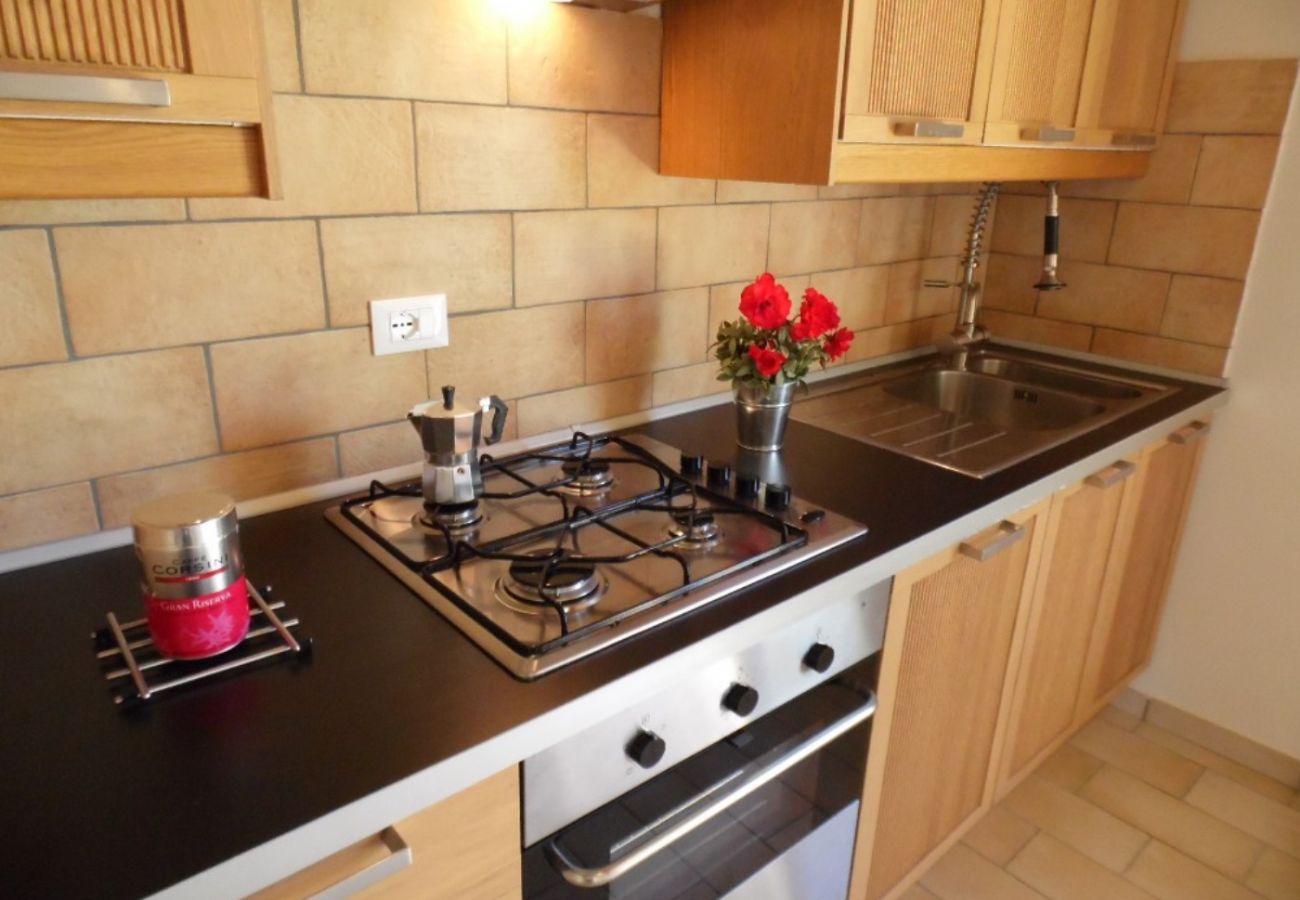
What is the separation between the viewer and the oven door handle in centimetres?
95

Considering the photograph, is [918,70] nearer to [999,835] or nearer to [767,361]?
[767,361]

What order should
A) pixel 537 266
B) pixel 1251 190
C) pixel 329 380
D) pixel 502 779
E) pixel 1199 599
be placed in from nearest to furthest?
pixel 502 779 → pixel 329 380 → pixel 537 266 → pixel 1251 190 → pixel 1199 599

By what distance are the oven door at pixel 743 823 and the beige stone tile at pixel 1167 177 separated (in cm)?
145

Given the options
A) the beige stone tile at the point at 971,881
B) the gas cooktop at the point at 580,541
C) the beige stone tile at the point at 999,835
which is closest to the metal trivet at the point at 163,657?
the gas cooktop at the point at 580,541

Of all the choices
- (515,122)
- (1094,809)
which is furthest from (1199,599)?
(515,122)

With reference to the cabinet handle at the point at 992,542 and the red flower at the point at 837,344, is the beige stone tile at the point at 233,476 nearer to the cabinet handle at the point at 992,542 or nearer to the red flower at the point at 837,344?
the red flower at the point at 837,344

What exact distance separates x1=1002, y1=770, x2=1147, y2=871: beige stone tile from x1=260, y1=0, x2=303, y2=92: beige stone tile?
2046 mm

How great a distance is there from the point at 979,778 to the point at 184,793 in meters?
1.53

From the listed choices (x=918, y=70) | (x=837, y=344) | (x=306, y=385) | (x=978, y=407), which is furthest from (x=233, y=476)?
(x=978, y=407)

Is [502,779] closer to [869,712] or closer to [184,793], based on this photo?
[184,793]

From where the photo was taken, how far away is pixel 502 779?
864 millimetres

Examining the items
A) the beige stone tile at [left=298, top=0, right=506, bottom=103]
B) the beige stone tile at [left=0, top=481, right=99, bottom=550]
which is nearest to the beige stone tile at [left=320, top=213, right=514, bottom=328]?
the beige stone tile at [left=298, top=0, right=506, bottom=103]

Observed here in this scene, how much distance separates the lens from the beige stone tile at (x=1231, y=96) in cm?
187

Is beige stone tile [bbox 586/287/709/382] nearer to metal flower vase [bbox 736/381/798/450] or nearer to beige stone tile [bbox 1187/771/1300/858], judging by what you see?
metal flower vase [bbox 736/381/798/450]
